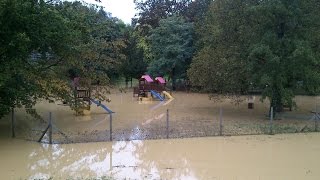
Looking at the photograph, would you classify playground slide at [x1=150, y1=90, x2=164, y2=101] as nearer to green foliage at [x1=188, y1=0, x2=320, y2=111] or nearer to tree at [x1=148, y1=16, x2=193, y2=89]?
tree at [x1=148, y1=16, x2=193, y2=89]

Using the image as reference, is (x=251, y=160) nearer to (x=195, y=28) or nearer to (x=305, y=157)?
(x=305, y=157)

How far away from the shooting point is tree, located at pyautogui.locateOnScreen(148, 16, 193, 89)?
139ft

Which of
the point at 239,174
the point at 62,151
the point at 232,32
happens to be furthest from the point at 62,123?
the point at 239,174

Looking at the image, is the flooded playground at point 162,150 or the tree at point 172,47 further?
the tree at point 172,47

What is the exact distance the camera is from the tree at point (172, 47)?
42.3 m

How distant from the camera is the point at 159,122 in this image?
2320 cm

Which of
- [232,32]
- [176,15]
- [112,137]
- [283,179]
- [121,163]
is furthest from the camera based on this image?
[176,15]

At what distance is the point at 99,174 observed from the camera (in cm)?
1277

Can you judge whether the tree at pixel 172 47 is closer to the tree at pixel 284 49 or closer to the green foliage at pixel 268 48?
the green foliage at pixel 268 48

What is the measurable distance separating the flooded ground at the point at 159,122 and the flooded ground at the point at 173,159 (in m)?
1.17

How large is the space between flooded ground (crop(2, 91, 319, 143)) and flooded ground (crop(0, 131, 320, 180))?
1.17 m

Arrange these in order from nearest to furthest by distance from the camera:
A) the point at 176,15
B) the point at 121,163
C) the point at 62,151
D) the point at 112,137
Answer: the point at 121,163 < the point at 62,151 < the point at 112,137 < the point at 176,15

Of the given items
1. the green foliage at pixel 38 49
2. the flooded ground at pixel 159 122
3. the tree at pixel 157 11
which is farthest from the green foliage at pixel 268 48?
the tree at pixel 157 11

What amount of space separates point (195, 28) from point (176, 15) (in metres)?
4.43
